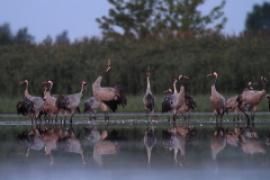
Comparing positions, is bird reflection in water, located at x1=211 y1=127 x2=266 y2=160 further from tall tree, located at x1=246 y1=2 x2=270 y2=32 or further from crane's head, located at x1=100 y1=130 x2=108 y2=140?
tall tree, located at x1=246 y1=2 x2=270 y2=32

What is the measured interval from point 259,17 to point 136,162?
70.0m

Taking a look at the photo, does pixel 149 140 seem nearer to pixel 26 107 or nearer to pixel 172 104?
pixel 172 104

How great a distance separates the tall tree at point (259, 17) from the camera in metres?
85.1

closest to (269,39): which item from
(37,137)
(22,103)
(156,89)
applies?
(156,89)

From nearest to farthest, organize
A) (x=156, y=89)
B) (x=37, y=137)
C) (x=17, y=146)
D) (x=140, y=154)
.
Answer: (x=140, y=154), (x=17, y=146), (x=37, y=137), (x=156, y=89)

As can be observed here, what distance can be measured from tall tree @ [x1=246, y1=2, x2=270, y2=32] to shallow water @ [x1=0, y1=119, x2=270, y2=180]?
6209 centimetres

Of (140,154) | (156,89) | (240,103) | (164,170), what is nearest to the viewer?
(164,170)

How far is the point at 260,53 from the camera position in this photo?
44062 mm

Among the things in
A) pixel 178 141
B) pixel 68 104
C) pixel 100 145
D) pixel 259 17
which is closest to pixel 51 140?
pixel 100 145

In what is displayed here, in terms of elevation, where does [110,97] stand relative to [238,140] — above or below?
above

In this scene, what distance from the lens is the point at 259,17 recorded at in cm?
8675

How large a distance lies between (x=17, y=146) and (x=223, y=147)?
15.4ft

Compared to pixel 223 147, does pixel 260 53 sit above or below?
above

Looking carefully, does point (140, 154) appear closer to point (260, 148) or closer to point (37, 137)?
point (260, 148)
